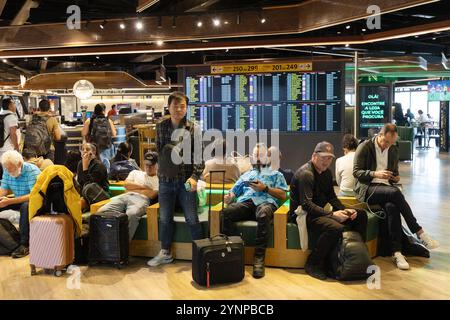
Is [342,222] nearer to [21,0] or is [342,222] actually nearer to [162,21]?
[162,21]

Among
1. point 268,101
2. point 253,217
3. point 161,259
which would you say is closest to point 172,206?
point 161,259

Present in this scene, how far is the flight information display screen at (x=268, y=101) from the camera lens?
28.1ft

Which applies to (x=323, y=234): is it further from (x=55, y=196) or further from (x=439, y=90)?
(x=439, y=90)

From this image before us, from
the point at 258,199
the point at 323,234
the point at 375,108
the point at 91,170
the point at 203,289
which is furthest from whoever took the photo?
the point at 375,108

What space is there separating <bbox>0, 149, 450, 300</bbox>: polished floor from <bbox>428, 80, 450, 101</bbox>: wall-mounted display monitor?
1361cm

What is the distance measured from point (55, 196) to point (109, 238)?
62cm

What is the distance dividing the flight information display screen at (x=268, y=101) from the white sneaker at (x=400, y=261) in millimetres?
4185

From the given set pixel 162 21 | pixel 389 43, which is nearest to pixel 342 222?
pixel 162 21

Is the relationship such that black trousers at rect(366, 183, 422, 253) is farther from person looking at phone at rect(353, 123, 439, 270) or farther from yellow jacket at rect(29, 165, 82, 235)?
yellow jacket at rect(29, 165, 82, 235)

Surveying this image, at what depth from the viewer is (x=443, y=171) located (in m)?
11.4

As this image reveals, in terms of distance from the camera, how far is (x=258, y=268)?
4352mm

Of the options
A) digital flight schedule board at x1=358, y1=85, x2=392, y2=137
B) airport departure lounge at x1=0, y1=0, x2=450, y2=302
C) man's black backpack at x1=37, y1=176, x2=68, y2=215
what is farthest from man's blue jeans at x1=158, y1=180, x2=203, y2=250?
digital flight schedule board at x1=358, y1=85, x2=392, y2=137

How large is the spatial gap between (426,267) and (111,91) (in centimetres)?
1927

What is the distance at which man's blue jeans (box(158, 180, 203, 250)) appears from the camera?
4.58 meters
